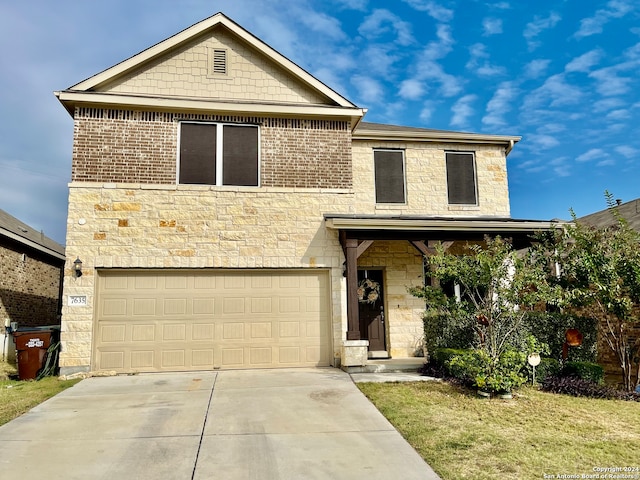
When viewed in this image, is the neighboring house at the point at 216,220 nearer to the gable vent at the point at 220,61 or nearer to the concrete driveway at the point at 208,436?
the gable vent at the point at 220,61

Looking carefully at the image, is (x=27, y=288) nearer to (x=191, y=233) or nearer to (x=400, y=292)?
(x=191, y=233)

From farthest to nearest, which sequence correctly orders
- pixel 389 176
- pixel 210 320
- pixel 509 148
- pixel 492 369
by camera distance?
pixel 509 148 → pixel 389 176 → pixel 210 320 → pixel 492 369

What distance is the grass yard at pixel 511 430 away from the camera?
4637mm

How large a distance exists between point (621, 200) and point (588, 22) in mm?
7888

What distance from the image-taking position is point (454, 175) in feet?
43.5

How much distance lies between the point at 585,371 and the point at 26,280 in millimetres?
15966

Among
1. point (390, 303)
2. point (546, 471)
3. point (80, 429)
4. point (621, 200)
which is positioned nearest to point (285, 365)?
point (390, 303)

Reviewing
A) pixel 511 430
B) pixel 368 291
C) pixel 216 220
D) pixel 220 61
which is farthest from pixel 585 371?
pixel 220 61

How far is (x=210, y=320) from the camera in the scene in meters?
10.2

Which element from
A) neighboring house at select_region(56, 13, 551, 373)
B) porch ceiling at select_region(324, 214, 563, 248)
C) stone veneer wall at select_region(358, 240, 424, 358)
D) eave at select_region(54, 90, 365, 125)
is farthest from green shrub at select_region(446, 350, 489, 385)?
eave at select_region(54, 90, 365, 125)

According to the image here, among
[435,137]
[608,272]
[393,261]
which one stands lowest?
[608,272]

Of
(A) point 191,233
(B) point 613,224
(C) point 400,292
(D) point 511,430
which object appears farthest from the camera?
(B) point 613,224

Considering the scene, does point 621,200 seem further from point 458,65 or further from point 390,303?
point 390,303

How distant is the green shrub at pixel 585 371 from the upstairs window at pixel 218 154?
25.0ft
